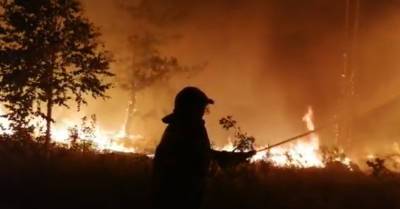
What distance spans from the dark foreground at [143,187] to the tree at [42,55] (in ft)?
8.66

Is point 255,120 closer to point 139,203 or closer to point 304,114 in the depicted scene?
point 304,114

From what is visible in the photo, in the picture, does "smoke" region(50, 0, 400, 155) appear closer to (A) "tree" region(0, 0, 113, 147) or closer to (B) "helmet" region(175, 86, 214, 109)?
(A) "tree" region(0, 0, 113, 147)

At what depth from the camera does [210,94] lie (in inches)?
1512

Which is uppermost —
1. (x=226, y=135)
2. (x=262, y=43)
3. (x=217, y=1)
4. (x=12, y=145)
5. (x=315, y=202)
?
(x=217, y=1)

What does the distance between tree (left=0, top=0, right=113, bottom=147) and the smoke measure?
1746 cm

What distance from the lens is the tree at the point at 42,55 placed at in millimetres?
15281

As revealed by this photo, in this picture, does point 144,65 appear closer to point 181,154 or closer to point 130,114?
point 130,114

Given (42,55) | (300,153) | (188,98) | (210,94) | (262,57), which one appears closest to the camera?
(188,98)

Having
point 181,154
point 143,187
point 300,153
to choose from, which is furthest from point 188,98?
point 300,153

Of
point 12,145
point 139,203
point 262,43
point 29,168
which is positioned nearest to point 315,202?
point 139,203

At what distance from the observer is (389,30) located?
34.0 metres

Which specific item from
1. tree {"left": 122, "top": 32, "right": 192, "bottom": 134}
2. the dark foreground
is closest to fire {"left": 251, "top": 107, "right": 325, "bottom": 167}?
the dark foreground

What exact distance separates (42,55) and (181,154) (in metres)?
9.98

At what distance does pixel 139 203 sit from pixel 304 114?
85.6 ft
